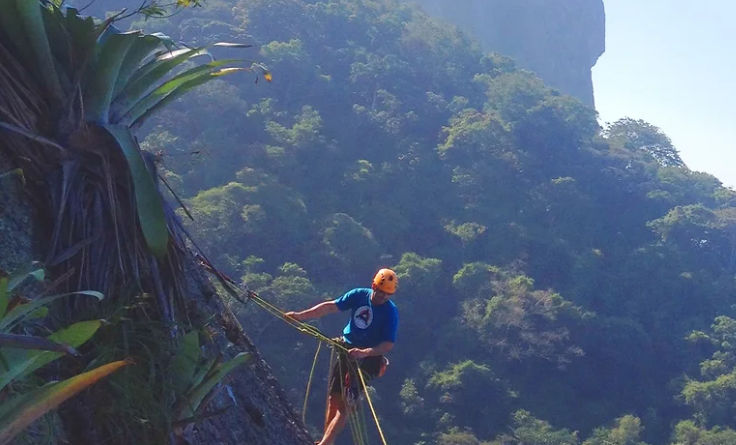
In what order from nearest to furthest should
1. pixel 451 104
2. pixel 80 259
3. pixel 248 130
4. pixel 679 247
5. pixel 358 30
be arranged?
pixel 80 259 → pixel 248 130 → pixel 679 247 → pixel 451 104 → pixel 358 30

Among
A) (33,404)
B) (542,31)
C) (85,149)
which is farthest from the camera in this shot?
(542,31)

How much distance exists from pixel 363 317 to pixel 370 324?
0.27 feet

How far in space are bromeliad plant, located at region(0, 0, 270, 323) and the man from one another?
1.78 m

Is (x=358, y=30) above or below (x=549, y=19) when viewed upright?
below

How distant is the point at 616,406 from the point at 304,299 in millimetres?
14956

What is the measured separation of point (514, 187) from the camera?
51.7 metres

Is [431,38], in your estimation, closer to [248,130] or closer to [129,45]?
[248,130]

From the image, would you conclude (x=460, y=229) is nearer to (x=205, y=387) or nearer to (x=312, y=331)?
(x=312, y=331)

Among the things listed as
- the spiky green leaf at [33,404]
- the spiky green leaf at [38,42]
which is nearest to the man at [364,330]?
the spiky green leaf at [38,42]

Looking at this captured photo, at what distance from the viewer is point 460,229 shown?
46.2 metres

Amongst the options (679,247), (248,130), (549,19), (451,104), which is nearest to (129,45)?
(248,130)

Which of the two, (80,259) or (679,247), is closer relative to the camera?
(80,259)

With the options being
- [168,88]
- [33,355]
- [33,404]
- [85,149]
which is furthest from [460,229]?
[33,404]

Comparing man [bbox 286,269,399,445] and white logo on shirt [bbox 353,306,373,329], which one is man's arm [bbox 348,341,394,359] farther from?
white logo on shirt [bbox 353,306,373,329]
